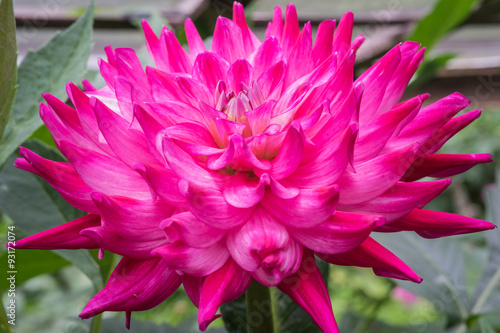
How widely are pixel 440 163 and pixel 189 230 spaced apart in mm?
221

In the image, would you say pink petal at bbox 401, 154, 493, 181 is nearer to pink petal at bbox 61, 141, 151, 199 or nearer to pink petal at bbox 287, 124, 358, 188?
pink petal at bbox 287, 124, 358, 188

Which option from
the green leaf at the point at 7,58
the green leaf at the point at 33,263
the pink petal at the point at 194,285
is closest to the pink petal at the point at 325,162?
the pink petal at the point at 194,285

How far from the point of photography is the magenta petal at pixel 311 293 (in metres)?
0.32

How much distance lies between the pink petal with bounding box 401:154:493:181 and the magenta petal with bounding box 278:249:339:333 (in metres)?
0.12

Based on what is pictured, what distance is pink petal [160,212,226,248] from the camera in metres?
0.32

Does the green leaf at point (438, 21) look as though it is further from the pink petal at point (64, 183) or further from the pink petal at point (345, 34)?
the pink petal at point (64, 183)

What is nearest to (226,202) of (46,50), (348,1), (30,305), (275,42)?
(275,42)

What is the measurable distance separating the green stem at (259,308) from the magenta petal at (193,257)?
0.07 meters

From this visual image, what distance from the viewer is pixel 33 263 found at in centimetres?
63

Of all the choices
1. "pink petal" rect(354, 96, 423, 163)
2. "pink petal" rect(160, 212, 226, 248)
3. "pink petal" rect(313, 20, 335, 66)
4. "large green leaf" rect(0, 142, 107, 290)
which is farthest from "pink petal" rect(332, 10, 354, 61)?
"large green leaf" rect(0, 142, 107, 290)

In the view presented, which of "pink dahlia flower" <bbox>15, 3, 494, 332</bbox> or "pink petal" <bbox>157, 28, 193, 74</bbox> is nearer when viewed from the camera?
"pink dahlia flower" <bbox>15, 3, 494, 332</bbox>

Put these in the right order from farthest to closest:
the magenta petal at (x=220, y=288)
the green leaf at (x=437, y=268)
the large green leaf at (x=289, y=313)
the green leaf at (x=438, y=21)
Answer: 1. the green leaf at (x=438, y=21)
2. the green leaf at (x=437, y=268)
3. the large green leaf at (x=289, y=313)
4. the magenta petal at (x=220, y=288)

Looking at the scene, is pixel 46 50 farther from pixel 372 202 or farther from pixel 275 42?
pixel 372 202

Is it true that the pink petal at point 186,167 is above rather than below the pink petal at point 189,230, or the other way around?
above
